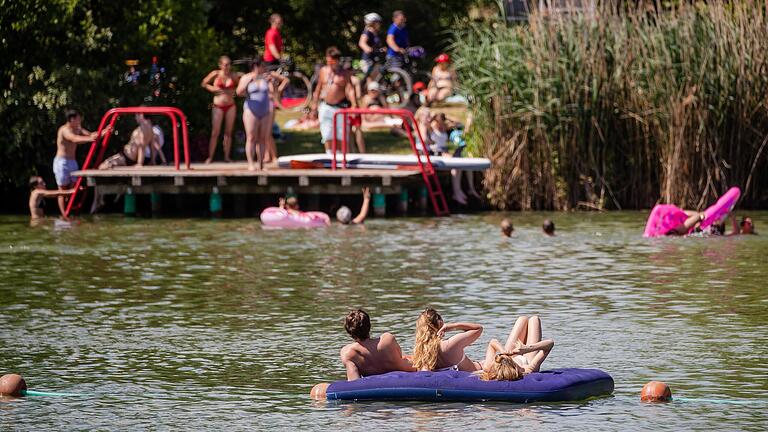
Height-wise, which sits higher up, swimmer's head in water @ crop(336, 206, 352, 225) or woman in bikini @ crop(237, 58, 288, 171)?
woman in bikini @ crop(237, 58, 288, 171)

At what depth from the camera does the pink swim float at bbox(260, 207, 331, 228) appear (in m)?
25.3

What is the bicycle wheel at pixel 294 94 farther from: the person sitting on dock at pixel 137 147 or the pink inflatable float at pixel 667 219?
the pink inflatable float at pixel 667 219

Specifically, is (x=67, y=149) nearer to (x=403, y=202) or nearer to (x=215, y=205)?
(x=215, y=205)

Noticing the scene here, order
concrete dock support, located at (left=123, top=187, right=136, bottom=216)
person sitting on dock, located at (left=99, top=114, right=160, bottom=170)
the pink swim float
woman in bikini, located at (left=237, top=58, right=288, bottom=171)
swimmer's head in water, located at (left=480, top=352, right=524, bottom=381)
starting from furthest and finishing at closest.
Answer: person sitting on dock, located at (left=99, top=114, right=160, bottom=170) < concrete dock support, located at (left=123, top=187, right=136, bottom=216) < woman in bikini, located at (left=237, top=58, right=288, bottom=171) < the pink swim float < swimmer's head in water, located at (left=480, top=352, right=524, bottom=381)

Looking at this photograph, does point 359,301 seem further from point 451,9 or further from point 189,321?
point 451,9

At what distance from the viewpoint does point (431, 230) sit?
2458cm

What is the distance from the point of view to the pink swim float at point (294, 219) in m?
25.3

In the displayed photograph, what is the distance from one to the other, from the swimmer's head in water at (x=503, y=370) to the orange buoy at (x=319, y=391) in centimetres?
120

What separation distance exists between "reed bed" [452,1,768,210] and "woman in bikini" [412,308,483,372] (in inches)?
550

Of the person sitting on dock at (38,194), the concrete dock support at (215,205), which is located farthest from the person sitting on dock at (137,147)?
the concrete dock support at (215,205)

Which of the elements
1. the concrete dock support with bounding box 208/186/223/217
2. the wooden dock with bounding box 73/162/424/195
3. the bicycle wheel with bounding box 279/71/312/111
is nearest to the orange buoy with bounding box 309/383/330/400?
the wooden dock with bounding box 73/162/424/195

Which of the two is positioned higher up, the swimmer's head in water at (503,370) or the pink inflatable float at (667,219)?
the pink inflatable float at (667,219)

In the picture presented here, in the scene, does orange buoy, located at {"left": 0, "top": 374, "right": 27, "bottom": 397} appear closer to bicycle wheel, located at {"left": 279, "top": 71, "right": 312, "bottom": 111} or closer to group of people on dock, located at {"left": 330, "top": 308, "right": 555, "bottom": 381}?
group of people on dock, located at {"left": 330, "top": 308, "right": 555, "bottom": 381}

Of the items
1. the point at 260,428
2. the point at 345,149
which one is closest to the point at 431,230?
the point at 345,149
